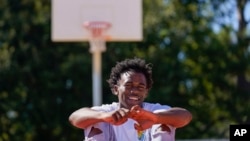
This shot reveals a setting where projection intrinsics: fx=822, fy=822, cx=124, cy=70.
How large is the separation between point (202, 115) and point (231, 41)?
185 cm

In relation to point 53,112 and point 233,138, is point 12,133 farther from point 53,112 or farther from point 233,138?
point 233,138

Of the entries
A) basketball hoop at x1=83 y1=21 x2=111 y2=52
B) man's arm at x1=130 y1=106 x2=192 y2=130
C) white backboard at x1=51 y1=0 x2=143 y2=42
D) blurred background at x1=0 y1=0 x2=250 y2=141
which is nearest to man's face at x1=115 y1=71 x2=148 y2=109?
man's arm at x1=130 y1=106 x2=192 y2=130

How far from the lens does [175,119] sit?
382cm

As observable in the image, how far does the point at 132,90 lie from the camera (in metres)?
3.87

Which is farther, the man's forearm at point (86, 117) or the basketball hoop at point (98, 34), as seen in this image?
the basketball hoop at point (98, 34)

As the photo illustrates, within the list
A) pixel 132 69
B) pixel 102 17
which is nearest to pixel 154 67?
pixel 102 17

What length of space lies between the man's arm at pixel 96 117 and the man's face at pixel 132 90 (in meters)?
0.17

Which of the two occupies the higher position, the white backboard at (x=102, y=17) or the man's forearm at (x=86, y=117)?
the white backboard at (x=102, y=17)

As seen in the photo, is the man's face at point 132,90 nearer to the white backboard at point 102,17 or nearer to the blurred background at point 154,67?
the white backboard at point 102,17

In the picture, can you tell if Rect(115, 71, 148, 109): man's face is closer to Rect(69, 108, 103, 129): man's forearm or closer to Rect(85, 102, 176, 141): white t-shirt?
Rect(85, 102, 176, 141): white t-shirt

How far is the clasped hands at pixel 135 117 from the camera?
3.61 m

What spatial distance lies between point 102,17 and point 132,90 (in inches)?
286

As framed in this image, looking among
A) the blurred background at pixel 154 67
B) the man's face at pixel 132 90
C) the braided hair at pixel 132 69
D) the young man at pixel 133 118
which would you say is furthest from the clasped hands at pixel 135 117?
the blurred background at pixel 154 67

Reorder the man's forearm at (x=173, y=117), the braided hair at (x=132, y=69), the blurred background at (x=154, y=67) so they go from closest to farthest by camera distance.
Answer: the man's forearm at (x=173, y=117)
the braided hair at (x=132, y=69)
the blurred background at (x=154, y=67)
